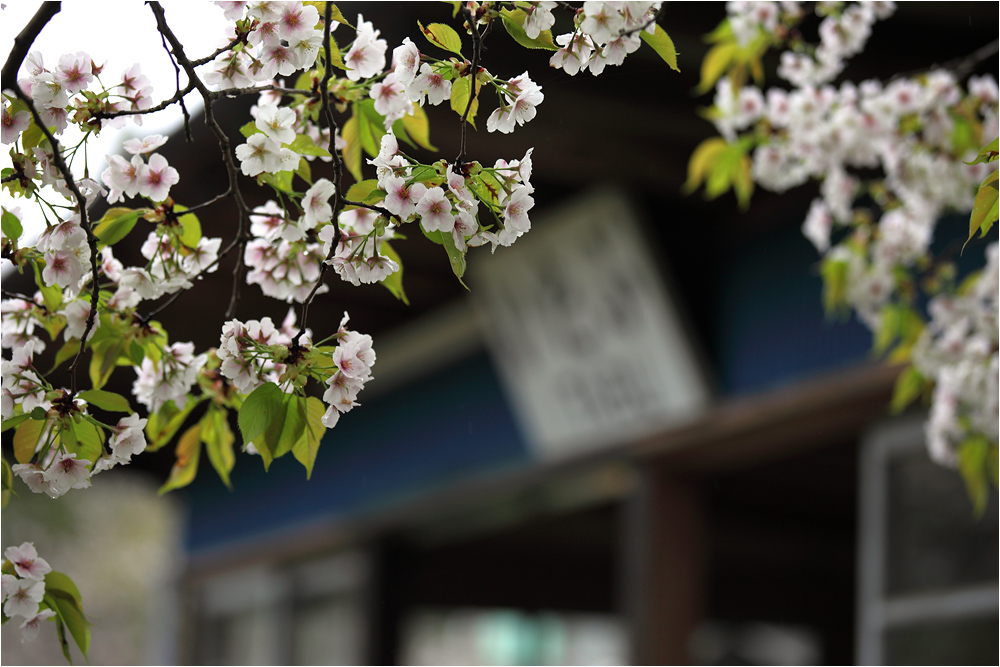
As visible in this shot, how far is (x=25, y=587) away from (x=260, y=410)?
10.0 inches

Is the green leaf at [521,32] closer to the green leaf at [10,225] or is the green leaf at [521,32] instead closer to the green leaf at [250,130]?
the green leaf at [250,130]

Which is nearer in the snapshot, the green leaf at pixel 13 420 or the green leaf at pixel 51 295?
the green leaf at pixel 13 420

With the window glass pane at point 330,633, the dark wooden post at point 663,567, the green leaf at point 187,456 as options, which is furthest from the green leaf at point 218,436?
the window glass pane at point 330,633

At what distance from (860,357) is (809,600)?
4.83 metres

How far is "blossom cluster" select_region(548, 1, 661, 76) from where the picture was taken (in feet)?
2.70

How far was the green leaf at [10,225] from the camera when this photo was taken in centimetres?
90

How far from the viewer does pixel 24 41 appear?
2.72ft

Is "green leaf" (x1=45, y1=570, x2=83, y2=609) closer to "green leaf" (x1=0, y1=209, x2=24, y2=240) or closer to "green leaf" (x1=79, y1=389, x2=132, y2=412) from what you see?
"green leaf" (x1=79, y1=389, x2=132, y2=412)

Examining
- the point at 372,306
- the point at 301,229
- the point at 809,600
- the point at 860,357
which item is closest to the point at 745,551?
the point at 809,600

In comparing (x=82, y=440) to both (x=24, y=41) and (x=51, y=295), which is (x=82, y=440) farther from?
(x=24, y=41)

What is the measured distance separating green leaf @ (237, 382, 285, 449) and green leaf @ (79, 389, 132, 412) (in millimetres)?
131

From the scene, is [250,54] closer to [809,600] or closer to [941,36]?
[941,36]

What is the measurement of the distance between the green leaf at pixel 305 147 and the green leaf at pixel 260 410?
0.24m

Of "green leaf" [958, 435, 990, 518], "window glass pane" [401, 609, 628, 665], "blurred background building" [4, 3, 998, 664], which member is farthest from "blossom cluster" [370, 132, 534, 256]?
"window glass pane" [401, 609, 628, 665]
